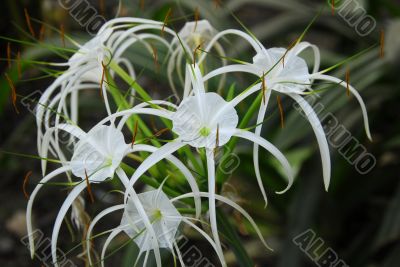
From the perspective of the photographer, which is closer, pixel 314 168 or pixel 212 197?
pixel 212 197

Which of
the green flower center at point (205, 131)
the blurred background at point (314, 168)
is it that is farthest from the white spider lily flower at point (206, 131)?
the blurred background at point (314, 168)

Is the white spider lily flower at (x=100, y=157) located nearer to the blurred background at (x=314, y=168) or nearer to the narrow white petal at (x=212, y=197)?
the narrow white petal at (x=212, y=197)

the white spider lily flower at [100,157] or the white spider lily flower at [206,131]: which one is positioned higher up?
the white spider lily flower at [206,131]

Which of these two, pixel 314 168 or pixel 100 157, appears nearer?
pixel 100 157

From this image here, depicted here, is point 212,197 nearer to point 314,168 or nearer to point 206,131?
point 206,131

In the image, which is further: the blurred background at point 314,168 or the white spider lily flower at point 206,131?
the blurred background at point 314,168

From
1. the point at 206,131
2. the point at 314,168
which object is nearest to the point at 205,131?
the point at 206,131

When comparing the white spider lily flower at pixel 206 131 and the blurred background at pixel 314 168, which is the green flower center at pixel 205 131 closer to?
the white spider lily flower at pixel 206 131

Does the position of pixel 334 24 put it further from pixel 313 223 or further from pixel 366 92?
pixel 313 223

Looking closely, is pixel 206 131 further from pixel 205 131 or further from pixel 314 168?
pixel 314 168

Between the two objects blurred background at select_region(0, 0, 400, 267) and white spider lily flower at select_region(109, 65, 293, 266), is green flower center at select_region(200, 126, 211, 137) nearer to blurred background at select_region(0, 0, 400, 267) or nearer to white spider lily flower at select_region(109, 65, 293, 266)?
white spider lily flower at select_region(109, 65, 293, 266)
